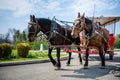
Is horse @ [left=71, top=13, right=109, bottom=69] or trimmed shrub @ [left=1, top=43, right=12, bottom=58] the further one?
trimmed shrub @ [left=1, top=43, right=12, bottom=58]

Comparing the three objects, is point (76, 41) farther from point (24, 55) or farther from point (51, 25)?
point (24, 55)

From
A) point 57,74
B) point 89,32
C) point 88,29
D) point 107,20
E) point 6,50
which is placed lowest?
point 57,74

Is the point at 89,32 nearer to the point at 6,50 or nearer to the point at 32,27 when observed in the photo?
the point at 32,27

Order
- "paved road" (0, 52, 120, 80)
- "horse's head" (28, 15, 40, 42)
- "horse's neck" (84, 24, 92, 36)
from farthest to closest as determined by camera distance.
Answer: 1. "horse's neck" (84, 24, 92, 36)
2. "horse's head" (28, 15, 40, 42)
3. "paved road" (0, 52, 120, 80)

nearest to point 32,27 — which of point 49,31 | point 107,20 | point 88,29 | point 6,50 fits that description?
point 49,31

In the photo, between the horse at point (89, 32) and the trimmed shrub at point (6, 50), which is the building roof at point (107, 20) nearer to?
the horse at point (89, 32)

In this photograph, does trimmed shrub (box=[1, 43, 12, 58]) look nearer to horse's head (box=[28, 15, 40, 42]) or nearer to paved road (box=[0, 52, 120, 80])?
paved road (box=[0, 52, 120, 80])

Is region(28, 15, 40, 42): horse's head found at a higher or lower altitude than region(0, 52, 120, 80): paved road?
higher

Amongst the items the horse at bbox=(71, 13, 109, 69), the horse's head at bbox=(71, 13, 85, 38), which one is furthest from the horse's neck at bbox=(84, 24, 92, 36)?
the horse's head at bbox=(71, 13, 85, 38)

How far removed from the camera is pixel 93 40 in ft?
32.3

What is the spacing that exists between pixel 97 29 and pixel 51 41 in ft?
7.60

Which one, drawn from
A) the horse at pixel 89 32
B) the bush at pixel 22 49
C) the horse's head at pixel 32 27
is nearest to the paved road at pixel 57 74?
the horse at pixel 89 32

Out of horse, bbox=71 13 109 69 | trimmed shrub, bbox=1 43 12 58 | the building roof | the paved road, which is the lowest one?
the paved road

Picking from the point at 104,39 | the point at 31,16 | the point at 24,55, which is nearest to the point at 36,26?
the point at 31,16
